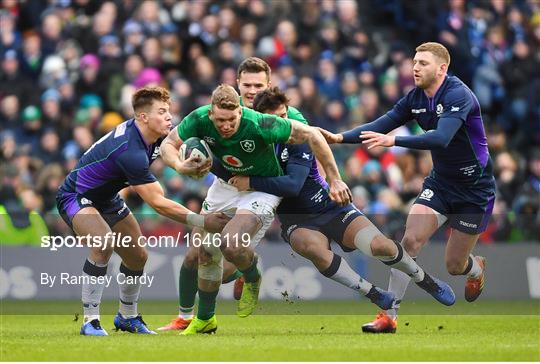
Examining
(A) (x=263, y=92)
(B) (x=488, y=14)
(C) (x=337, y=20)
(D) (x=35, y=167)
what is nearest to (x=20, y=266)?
(D) (x=35, y=167)

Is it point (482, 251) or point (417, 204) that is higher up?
point (417, 204)

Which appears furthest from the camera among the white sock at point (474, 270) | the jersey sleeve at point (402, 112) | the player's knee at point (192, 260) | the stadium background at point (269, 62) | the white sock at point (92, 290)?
the stadium background at point (269, 62)

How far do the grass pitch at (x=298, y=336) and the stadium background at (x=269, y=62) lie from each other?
2774mm

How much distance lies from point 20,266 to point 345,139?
461 cm

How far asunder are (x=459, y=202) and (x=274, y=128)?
2227 millimetres

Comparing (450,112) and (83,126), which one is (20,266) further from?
(450,112)

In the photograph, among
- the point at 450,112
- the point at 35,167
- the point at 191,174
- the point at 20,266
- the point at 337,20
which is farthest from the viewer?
the point at 337,20

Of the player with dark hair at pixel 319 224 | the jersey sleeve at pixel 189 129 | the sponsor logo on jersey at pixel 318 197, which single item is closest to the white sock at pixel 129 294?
the player with dark hair at pixel 319 224

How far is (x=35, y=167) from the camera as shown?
58.7 feet

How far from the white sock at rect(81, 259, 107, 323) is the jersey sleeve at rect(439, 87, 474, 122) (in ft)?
10.8

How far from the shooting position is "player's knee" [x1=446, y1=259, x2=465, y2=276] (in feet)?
41.9

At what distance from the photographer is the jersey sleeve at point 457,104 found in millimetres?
12117

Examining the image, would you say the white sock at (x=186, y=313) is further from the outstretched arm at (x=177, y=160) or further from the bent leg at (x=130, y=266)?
the outstretched arm at (x=177, y=160)

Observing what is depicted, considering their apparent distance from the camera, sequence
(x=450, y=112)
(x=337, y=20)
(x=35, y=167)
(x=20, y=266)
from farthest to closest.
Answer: (x=337, y=20) < (x=35, y=167) < (x=20, y=266) < (x=450, y=112)
